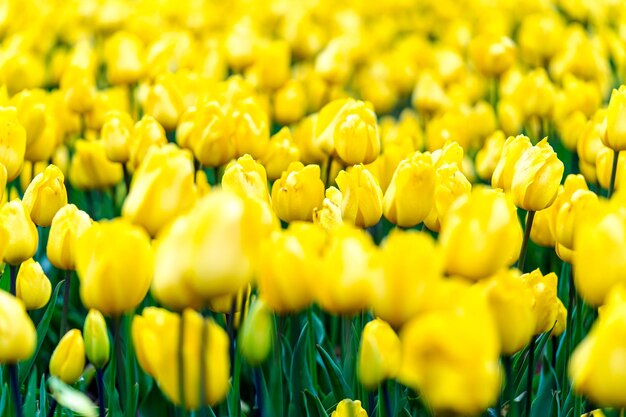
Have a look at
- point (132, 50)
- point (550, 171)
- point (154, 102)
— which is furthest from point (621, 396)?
point (132, 50)

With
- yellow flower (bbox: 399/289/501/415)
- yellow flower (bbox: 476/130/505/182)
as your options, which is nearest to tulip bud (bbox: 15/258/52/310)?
yellow flower (bbox: 399/289/501/415)

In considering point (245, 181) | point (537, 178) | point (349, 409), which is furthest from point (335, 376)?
point (537, 178)

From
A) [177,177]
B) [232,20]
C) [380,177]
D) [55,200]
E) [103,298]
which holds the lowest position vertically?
[232,20]

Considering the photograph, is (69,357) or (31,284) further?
(31,284)

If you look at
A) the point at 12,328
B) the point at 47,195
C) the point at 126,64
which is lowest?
the point at 126,64

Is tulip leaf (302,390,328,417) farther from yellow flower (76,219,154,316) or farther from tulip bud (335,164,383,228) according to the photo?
yellow flower (76,219,154,316)

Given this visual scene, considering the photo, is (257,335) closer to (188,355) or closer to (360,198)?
(188,355)

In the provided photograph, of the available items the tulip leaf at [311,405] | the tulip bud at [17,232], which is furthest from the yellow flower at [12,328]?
the tulip leaf at [311,405]

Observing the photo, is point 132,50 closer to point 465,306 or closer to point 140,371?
point 140,371
